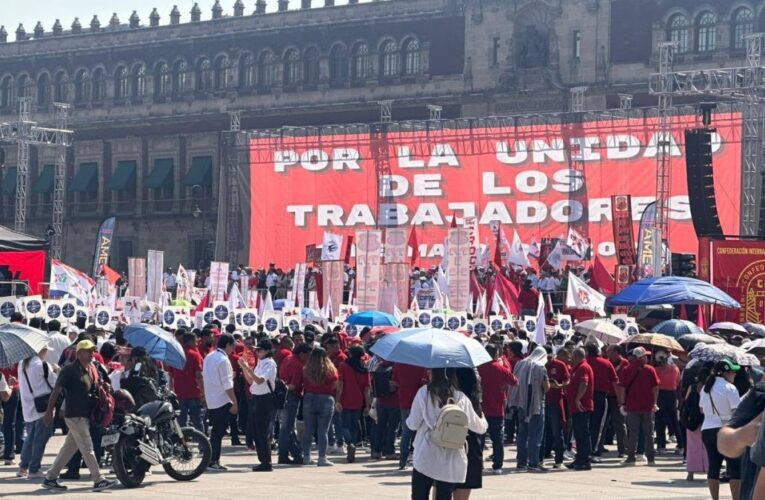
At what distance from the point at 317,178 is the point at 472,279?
17547mm

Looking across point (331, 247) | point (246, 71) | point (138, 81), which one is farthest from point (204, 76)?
point (331, 247)

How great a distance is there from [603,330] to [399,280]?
9.74 meters

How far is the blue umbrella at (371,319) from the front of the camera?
→ 93.9ft

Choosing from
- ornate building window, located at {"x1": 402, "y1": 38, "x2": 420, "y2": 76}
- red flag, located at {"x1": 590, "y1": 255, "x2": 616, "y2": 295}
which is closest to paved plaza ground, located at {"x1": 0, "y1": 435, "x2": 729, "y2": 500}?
red flag, located at {"x1": 590, "y1": 255, "x2": 616, "y2": 295}

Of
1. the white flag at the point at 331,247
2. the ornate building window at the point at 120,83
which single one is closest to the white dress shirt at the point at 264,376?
the white flag at the point at 331,247

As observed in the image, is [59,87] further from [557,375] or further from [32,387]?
[32,387]

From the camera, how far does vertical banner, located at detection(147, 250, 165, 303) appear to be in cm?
3585

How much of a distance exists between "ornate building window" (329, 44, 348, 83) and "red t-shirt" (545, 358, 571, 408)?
51993 millimetres

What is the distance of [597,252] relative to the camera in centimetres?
4897

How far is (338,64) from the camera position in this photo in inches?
2842

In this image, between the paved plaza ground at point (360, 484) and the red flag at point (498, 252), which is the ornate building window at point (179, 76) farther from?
the paved plaza ground at point (360, 484)

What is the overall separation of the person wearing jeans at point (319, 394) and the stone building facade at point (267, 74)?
42.1 m

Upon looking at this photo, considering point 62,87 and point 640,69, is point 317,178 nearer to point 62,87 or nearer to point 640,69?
point 640,69

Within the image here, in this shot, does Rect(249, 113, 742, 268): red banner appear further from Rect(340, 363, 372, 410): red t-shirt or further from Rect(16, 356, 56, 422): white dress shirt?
Rect(16, 356, 56, 422): white dress shirt
